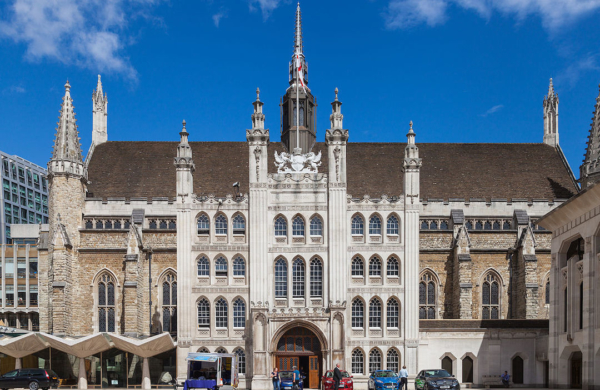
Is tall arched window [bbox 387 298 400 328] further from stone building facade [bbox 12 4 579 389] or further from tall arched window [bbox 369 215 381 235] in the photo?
tall arched window [bbox 369 215 381 235]

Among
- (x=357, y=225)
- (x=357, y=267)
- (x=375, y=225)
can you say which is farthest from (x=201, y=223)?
(x=375, y=225)

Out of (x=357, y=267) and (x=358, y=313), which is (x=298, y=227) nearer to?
(x=357, y=267)

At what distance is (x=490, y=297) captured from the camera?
55.2m

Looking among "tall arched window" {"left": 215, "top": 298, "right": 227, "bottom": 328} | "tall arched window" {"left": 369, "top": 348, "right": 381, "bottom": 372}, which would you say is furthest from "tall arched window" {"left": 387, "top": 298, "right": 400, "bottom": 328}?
"tall arched window" {"left": 215, "top": 298, "right": 227, "bottom": 328}

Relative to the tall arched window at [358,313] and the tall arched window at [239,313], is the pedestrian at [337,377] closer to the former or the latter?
the tall arched window at [358,313]

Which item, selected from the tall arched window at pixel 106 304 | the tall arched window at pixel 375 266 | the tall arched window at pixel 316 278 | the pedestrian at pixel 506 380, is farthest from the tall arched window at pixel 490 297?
the tall arched window at pixel 106 304

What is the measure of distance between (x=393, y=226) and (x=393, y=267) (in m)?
2.64

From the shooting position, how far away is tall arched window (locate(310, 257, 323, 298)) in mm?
48312

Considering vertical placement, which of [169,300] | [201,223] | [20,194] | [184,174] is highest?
[20,194]

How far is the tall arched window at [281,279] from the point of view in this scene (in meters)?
48.4

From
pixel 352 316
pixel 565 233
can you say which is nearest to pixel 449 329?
pixel 352 316

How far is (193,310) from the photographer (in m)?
48.1

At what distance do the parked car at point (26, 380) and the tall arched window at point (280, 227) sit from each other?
16376 millimetres

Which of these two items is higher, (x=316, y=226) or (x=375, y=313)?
(x=316, y=226)
